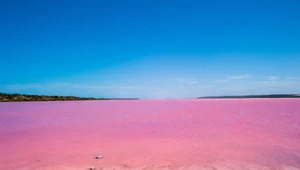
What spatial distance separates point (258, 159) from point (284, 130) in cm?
446

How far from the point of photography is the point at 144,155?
6.45 m

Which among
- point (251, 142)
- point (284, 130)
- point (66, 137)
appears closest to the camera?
point (251, 142)

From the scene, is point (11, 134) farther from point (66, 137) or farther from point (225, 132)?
point (225, 132)

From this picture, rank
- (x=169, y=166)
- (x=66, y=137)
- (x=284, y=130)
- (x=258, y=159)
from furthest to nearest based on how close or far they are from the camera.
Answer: (x=284, y=130) < (x=66, y=137) < (x=258, y=159) < (x=169, y=166)

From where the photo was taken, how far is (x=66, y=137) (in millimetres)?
9016

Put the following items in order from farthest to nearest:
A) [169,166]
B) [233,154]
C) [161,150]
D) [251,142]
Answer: [251,142], [161,150], [233,154], [169,166]

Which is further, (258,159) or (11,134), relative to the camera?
(11,134)

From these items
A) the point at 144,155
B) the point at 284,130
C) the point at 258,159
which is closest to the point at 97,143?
the point at 144,155

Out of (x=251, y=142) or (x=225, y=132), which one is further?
(x=225, y=132)

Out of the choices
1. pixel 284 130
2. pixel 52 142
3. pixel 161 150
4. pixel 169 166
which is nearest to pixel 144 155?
pixel 161 150

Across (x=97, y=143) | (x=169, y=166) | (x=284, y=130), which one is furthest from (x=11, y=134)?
(x=284, y=130)

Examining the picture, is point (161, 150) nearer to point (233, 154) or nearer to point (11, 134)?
point (233, 154)

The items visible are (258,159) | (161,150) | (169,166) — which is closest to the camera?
(169,166)

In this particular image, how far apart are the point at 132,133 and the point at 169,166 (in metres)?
4.32
